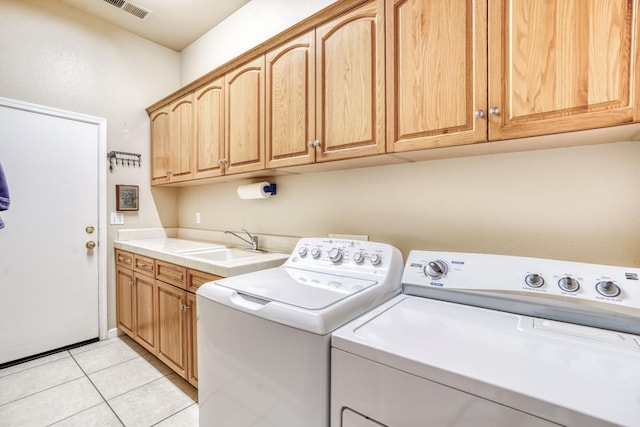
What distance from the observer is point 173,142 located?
2.64 m

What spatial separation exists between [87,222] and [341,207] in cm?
226

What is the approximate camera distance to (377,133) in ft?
4.40

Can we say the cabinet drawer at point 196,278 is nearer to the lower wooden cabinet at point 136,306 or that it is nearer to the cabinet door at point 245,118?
the lower wooden cabinet at point 136,306

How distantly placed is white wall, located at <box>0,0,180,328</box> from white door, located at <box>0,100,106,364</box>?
117mm

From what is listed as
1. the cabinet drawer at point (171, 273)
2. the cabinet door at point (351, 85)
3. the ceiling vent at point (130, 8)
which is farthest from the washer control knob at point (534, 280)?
the ceiling vent at point (130, 8)

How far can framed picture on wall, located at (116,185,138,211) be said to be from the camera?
109 inches

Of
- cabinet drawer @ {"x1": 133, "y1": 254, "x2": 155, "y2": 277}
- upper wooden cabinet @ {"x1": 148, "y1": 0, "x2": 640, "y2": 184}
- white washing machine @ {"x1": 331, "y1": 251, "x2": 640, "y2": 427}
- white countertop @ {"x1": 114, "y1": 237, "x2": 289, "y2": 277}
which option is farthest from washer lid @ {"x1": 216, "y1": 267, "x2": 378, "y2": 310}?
cabinet drawer @ {"x1": 133, "y1": 254, "x2": 155, "y2": 277}

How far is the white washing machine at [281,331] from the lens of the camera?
88 cm

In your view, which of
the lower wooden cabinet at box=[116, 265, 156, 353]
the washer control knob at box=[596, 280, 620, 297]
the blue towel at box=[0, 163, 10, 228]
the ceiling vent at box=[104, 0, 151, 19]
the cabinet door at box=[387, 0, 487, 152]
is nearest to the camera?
the washer control knob at box=[596, 280, 620, 297]

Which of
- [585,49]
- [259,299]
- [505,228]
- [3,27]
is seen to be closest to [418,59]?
[585,49]

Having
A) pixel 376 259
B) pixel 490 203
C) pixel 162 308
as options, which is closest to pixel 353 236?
pixel 376 259

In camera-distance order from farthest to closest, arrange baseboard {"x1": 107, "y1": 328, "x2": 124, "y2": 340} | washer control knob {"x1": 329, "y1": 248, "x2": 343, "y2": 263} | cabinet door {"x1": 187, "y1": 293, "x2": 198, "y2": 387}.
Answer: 1. baseboard {"x1": 107, "y1": 328, "x2": 124, "y2": 340}
2. cabinet door {"x1": 187, "y1": 293, "x2": 198, "y2": 387}
3. washer control knob {"x1": 329, "y1": 248, "x2": 343, "y2": 263}

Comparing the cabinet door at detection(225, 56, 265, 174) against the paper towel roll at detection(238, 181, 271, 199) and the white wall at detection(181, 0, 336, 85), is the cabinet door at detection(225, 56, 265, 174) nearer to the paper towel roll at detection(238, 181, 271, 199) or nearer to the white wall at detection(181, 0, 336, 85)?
the paper towel roll at detection(238, 181, 271, 199)

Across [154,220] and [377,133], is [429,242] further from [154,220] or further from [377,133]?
[154,220]
